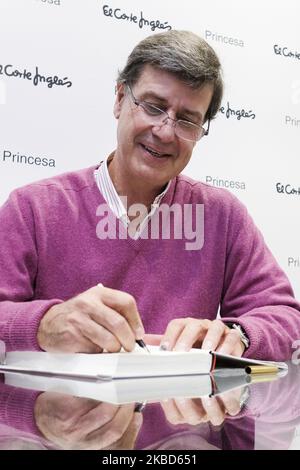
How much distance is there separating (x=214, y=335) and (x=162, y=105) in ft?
1.70

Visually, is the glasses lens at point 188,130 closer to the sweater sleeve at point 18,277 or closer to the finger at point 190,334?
the sweater sleeve at point 18,277

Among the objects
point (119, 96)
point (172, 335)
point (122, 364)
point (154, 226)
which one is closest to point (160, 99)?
point (119, 96)

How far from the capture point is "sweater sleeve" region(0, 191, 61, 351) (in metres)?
0.96

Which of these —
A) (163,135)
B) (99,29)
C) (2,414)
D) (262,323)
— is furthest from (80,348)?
(99,29)

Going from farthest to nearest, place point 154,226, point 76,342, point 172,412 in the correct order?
point 154,226 < point 76,342 < point 172,412

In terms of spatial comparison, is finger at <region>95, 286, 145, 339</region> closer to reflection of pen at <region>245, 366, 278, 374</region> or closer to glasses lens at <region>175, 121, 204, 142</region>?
reflection of pen at <region>245, 366, 278, 374</region>

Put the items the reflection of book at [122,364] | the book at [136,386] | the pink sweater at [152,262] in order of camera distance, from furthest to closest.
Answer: the pink sweater at [152,262] → the reflection of book at [122,364] → the book at [136,386]

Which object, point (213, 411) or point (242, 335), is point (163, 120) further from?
point (213, 411)

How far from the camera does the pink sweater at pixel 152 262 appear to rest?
3.99ft

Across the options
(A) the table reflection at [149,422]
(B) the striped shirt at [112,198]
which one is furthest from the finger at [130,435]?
(B) the striped shirt at [112,198]

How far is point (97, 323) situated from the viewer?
856mm

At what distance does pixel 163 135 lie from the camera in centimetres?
132

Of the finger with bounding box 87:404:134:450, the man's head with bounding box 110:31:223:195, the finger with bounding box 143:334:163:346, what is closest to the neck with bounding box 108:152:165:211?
the man's head with bounding box 110:31:223:195

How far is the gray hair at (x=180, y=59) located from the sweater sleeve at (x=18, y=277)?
361 mm
